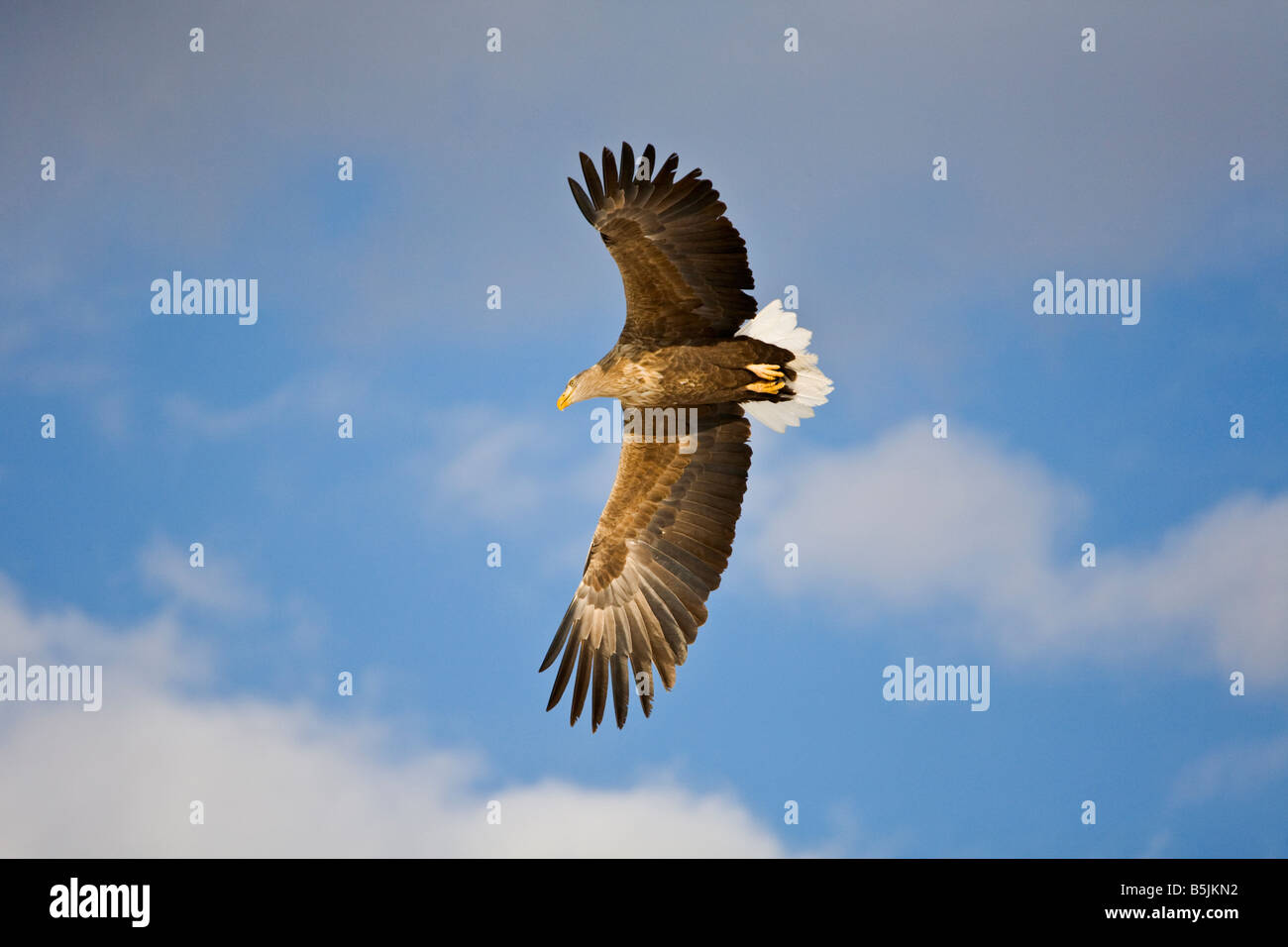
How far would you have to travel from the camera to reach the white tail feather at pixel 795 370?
12.9 metres

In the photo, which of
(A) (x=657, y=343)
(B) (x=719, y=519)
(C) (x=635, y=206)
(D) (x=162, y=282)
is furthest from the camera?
(D) (x=162, y=282)

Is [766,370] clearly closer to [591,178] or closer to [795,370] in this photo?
[795,370]

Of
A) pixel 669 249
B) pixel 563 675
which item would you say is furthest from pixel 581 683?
pixel 669 249

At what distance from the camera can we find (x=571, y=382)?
1274 cm

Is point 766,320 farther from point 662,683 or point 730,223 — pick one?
point 662,683

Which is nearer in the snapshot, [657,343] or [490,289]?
[657,343]

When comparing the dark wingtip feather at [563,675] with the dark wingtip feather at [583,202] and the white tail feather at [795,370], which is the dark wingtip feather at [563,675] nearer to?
the white tail feather at [795,370]

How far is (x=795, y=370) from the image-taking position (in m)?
13.2

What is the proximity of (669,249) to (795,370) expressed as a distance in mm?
2011

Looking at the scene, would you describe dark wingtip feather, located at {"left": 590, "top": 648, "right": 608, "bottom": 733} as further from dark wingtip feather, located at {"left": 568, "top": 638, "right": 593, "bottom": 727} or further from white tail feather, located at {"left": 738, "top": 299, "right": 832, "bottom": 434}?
white tail feather, located at {"left": 738, "top": 299, "right": 832, "bottom": 434}

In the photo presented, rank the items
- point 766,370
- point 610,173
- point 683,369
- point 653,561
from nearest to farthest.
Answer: point 610,173 < point 683,369 < point 766,370 < point 653,561

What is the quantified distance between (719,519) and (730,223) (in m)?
3.18

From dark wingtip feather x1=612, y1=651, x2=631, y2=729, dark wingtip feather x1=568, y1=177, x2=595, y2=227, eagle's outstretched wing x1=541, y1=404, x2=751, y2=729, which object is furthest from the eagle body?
dark wingtip feather x1=612, y1=651, x2=631, y2=729
